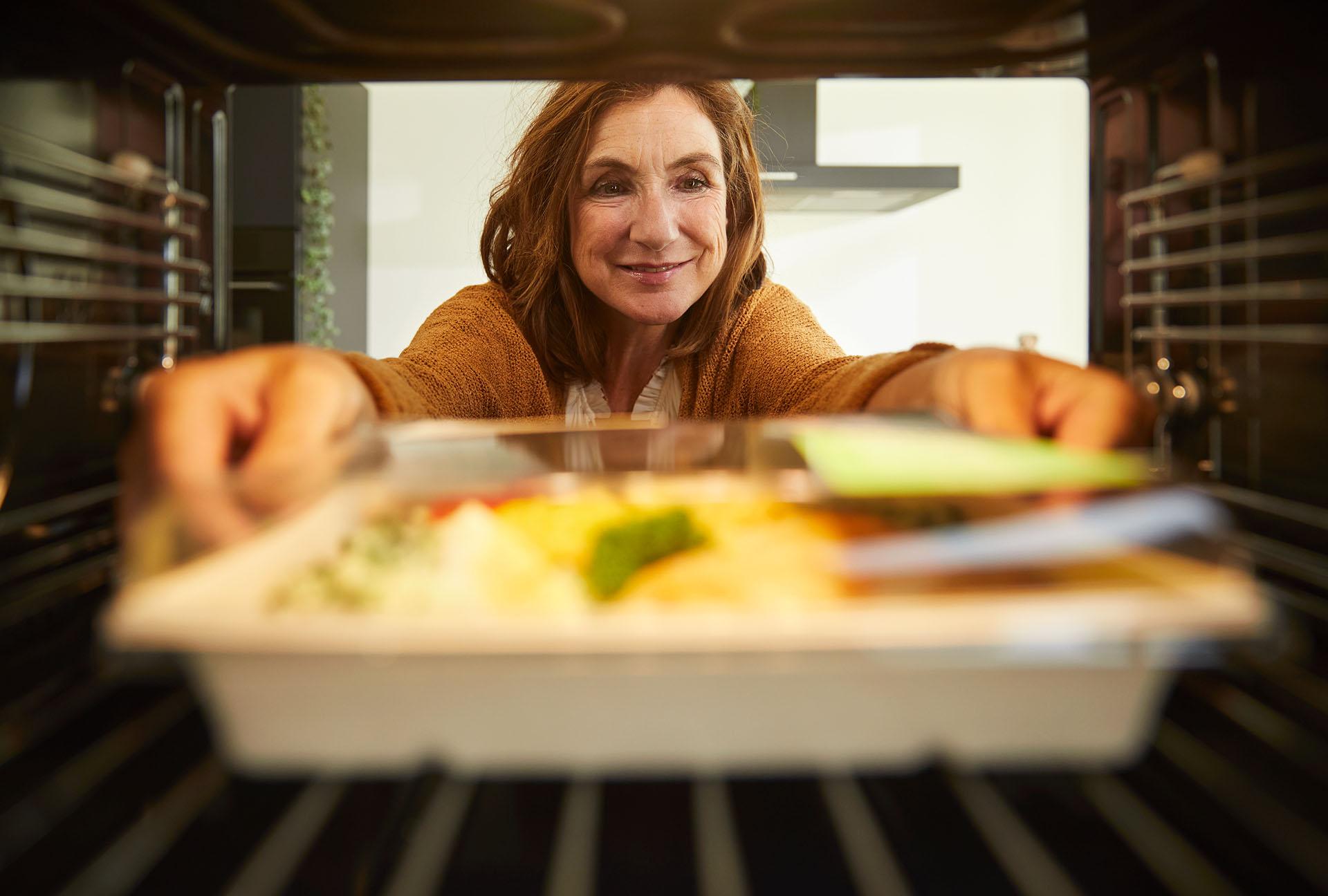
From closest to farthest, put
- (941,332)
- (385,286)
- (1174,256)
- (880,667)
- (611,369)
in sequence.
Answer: (880,667)
(1174,256)
(611,369)
(385,286)
(941,332)

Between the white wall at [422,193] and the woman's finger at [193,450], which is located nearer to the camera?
the woman's finger at [193,450]

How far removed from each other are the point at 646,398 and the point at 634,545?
1.28 metres

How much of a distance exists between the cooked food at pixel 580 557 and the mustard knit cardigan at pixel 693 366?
39cm

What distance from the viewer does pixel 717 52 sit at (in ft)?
1.67

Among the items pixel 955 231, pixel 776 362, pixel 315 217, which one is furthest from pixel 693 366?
pixel 955 231

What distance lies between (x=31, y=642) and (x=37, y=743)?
0.31 feet

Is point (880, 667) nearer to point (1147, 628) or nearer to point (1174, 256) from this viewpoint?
point (1147, 628)

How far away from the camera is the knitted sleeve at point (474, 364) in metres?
1.11

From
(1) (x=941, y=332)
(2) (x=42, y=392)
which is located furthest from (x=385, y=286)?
(2) (x=42, y=392)

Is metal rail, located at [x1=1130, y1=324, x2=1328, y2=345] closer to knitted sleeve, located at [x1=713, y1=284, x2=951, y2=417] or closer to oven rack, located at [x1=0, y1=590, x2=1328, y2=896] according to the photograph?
oven rack, located at [x1=0, y1=590, x2=1328, y2=896]

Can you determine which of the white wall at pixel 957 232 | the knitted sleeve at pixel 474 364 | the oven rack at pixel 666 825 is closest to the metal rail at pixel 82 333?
the oven rack at pixel 666 825

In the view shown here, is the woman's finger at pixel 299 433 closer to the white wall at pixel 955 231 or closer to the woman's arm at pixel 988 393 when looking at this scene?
the woman's arm at pixel 988 393

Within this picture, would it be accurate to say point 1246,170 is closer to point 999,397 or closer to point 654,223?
point 999,397

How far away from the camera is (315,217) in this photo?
146 inches
